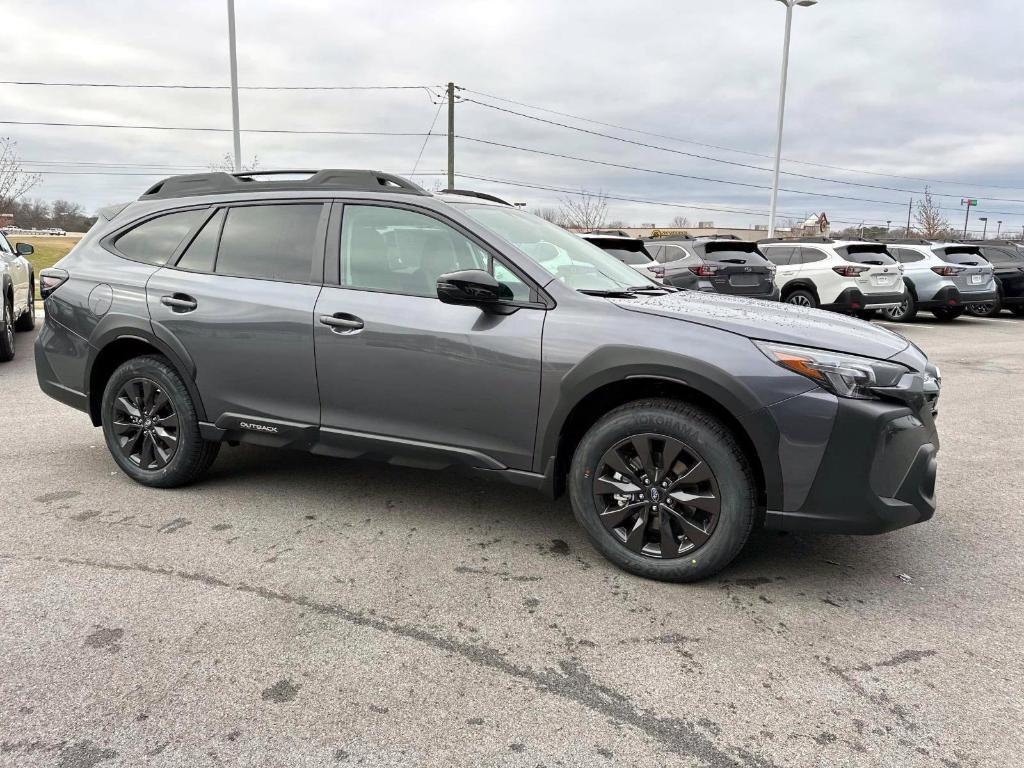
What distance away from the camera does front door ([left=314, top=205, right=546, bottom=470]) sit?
3361mm

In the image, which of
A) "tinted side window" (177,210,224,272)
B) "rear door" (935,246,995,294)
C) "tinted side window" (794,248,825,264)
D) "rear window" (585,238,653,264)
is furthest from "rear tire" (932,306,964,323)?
"tinted side window" (177,210,224,272)

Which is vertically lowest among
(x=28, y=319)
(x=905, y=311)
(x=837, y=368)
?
(x=28, y=319)

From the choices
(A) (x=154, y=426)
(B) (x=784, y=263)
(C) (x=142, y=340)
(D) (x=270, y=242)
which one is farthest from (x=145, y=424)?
(B) (x=784, y=263)

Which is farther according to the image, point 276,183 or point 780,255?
point 780,255

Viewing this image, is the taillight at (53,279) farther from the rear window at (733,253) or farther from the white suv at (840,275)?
the white suv at (840,275)

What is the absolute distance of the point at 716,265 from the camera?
11.6m

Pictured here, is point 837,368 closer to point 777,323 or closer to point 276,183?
point 777,323

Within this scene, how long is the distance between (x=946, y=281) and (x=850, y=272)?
2.83 metres

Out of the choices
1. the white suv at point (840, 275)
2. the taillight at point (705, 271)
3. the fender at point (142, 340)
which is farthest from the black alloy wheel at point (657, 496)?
the white suv at point (840, 275)

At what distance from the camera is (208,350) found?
4.02 meters

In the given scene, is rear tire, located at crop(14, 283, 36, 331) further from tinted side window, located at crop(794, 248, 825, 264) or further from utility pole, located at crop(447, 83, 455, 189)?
utility pole, located at crop(447, 83, 455, 189)

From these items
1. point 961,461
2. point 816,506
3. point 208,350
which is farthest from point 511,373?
point 961,461

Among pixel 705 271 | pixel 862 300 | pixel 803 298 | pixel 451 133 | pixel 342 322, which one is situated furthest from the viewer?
pixel 451 133

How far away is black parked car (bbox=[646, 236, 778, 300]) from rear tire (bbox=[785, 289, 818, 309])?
2.23m
